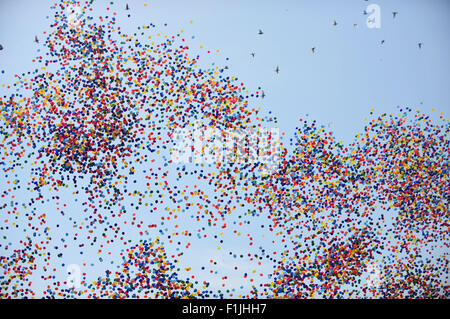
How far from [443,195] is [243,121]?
191cm

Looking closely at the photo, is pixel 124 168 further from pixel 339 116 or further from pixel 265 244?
pixel 339 116

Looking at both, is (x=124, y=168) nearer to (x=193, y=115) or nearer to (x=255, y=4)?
(x=193, y=115)

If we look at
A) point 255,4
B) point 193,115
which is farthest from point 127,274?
point 255,4

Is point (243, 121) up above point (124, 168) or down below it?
above

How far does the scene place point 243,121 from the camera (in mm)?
4043

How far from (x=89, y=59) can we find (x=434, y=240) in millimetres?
3457

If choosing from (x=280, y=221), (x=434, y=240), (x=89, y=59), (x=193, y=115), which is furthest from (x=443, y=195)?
(x=89, y=59)

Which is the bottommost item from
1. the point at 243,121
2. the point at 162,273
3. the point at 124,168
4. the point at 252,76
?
the point at 162,273

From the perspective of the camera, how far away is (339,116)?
Answer: 4086mm

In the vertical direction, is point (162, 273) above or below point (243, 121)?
below

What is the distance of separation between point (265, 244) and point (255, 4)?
2124 mm
